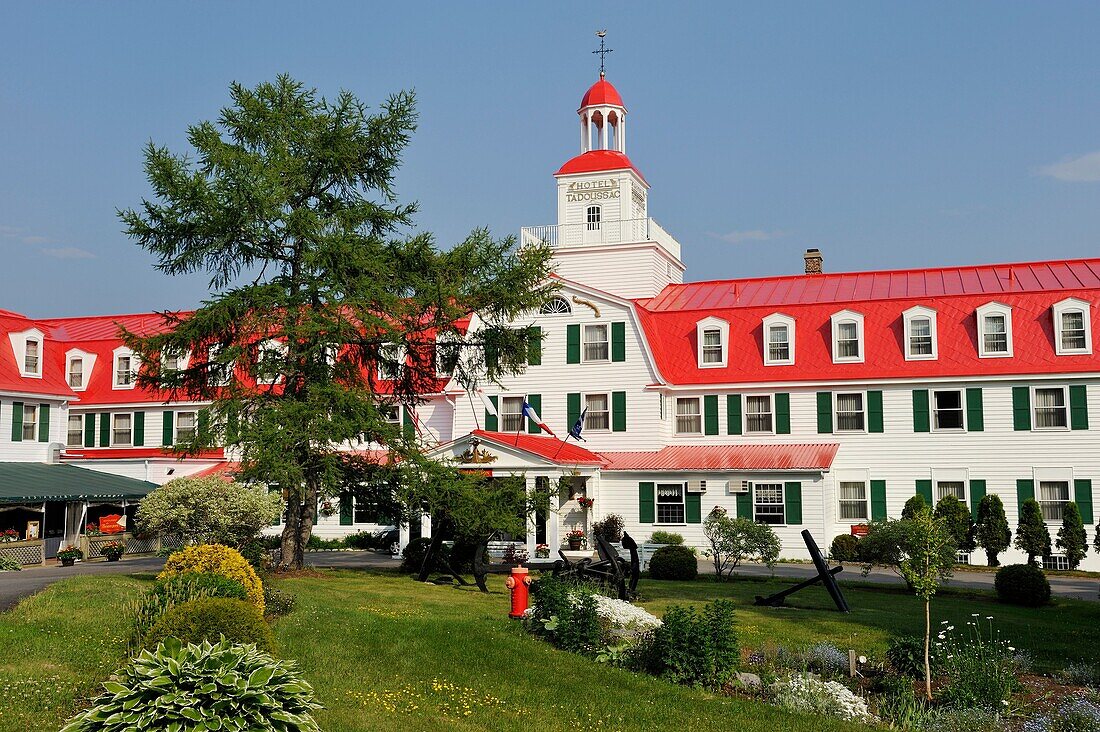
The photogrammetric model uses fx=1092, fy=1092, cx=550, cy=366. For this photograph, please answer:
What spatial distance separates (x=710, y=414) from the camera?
3891cm

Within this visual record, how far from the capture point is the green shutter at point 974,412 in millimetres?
35688

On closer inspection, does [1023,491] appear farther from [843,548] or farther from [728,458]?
[728,458]

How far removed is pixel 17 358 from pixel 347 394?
73.3 ft

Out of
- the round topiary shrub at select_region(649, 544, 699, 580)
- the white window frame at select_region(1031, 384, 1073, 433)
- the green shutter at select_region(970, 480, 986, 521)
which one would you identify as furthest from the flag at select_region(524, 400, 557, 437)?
the white window frame at select_region(1031, 384, 1073, 433)

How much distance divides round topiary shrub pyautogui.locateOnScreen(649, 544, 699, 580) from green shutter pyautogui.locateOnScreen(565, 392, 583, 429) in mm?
11231

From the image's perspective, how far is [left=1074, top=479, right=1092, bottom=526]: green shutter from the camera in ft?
112

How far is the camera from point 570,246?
4444cm

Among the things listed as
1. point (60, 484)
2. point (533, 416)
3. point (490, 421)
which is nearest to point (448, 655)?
point (533, 416)

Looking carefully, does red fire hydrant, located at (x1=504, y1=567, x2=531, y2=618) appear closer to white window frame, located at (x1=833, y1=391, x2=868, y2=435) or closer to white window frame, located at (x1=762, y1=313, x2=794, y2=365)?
white window frame, located at (x1=833, y1=391, x2=868, y2=435)

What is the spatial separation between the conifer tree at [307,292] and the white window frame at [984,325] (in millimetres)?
17106

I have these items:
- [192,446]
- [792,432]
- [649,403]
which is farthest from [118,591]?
[792,432]

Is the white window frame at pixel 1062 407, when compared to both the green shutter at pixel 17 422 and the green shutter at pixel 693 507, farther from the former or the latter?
the green shutter at pixel 17 422

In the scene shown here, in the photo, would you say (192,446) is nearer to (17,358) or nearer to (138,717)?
(138,717)

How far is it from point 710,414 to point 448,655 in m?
25.1
